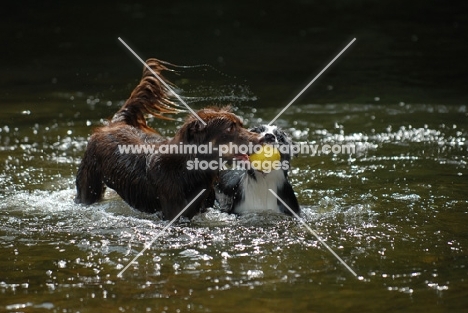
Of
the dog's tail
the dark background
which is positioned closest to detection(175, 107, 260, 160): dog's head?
the dog's tail

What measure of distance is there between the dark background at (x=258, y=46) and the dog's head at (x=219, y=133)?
1864 mm

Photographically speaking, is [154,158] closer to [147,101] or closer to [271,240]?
[147,101]

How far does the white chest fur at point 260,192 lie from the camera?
25.9 ft

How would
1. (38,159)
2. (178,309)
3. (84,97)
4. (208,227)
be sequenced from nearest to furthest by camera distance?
(178,309)
(208,227)
(38,159)
(84,97)

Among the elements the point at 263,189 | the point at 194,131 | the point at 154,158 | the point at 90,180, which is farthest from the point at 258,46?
the point at 194,131

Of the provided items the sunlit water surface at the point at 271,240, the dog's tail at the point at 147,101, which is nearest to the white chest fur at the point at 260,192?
the sunlit water surface at the point at 271,240

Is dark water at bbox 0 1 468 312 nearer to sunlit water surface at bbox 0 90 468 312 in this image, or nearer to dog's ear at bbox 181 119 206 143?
sunlit water surface at bbox 0 90 468 312

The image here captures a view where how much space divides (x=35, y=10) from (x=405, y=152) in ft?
46.7

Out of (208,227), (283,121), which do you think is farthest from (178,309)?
(283,121)

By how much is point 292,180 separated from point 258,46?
8.30 m

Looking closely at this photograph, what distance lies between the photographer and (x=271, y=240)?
725 cm

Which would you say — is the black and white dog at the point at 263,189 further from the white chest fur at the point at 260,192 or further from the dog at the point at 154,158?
Result: the dog at the point at 154,158

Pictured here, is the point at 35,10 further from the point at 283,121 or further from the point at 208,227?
the point at 208,227

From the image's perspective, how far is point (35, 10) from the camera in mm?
21922
